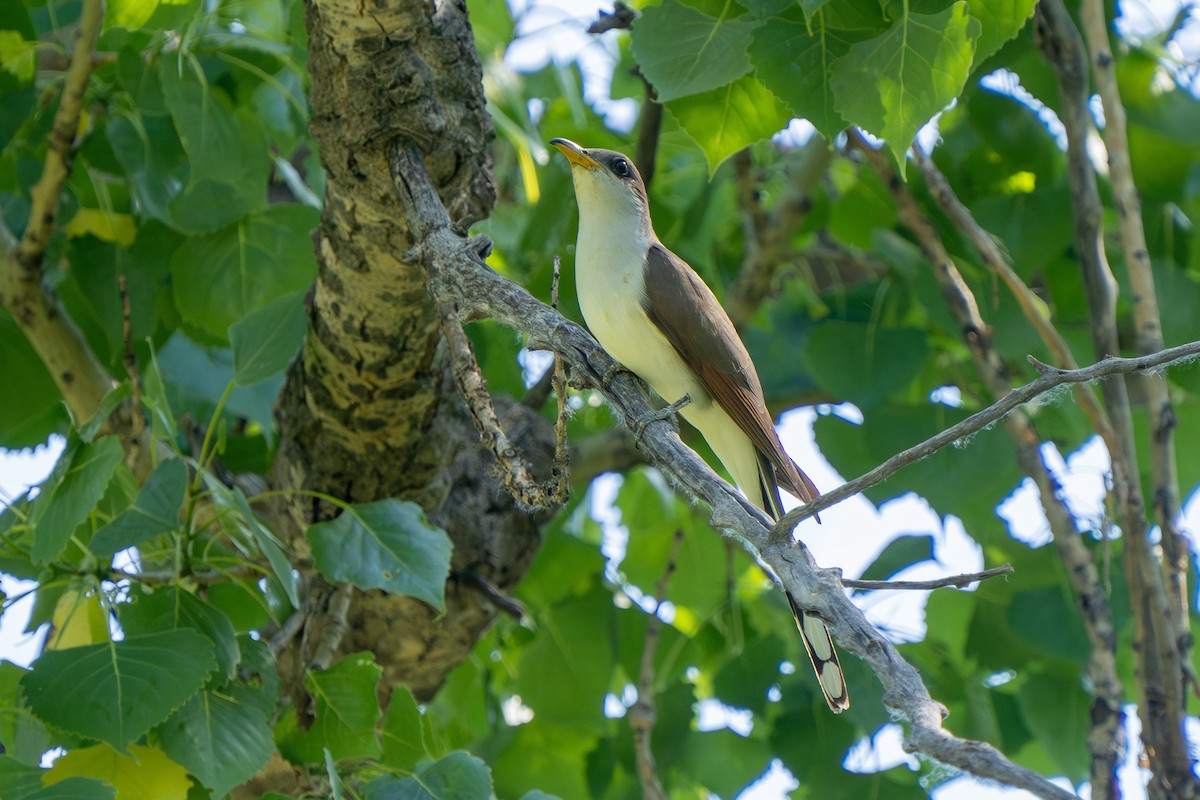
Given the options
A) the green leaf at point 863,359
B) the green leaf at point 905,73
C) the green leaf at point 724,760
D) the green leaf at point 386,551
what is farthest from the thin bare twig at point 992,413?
the green leaf at point 724,760

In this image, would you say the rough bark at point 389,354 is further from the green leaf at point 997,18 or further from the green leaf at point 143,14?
the green leaf at point 997,18

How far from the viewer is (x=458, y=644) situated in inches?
171

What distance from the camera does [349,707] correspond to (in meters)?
3.16

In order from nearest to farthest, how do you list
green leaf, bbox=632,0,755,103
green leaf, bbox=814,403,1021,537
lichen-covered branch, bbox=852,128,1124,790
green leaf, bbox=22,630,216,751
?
green leaf, bbox=22,630,216,751 → green leaf, bbox=632,0,755,103 → lichen-covered branch, bbox=852,128,1124,790 → green leaf, bbox=814,403,1021,537

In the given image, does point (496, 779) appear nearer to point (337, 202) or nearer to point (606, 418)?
point (606, 418)

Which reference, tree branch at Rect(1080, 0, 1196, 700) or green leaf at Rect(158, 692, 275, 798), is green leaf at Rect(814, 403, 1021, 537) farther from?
green leaf at Rect(158, 692, 275, 798)

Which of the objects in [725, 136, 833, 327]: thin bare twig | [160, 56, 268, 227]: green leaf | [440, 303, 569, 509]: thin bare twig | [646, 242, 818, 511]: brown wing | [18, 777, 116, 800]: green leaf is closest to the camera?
[440, 303, 569, 509]: thin bare twig

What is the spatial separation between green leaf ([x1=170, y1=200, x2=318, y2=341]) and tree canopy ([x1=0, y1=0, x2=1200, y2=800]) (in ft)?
0.05

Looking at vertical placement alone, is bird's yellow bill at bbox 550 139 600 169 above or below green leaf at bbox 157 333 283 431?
above

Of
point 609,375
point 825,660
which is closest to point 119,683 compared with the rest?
point 609,375

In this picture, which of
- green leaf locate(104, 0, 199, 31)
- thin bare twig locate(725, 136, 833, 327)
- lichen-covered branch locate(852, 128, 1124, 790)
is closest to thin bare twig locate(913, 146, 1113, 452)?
lichen-covered branch locate(852, 128, 1124, 790)

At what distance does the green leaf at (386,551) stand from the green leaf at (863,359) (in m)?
2.04

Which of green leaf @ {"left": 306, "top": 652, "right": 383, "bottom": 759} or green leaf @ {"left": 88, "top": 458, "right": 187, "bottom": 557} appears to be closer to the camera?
green leaf @ {"left": 88, "top": 458, "right": 187, "bottom": 557}

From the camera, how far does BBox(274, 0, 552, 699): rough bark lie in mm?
2887
